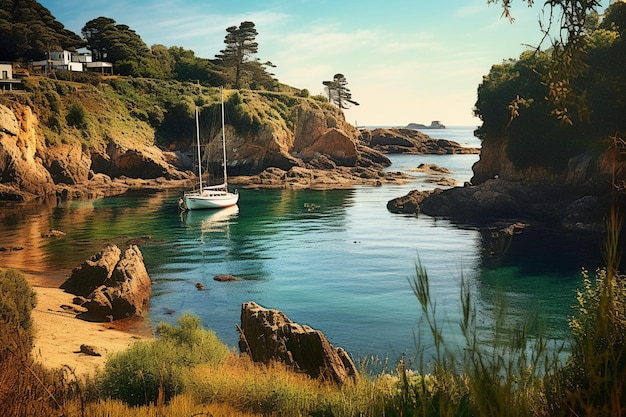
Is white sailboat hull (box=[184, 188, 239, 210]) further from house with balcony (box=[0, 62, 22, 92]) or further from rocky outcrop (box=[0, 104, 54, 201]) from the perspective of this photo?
house with balcony (box=[0, 62, 22, 92])

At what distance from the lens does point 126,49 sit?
99625mm

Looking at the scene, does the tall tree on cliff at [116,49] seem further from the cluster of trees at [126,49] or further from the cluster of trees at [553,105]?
the cluster of trees at [553,105]

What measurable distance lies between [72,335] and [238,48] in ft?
322

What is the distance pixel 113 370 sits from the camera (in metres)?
12.0

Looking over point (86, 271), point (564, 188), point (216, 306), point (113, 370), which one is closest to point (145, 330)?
point (216, 306)

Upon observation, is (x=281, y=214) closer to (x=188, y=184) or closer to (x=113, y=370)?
(x=188, y=184)

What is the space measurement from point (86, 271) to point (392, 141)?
418ft

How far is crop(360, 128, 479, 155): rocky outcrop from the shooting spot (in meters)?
147

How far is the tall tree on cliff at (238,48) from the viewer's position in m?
110

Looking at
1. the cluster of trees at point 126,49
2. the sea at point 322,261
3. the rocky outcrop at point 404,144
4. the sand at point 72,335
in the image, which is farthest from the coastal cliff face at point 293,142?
the sand at point 72,335

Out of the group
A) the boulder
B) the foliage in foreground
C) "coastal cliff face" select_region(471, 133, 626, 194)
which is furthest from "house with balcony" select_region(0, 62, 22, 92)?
the foliage in foreground

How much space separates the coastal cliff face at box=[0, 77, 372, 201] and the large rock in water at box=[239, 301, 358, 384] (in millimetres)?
52444

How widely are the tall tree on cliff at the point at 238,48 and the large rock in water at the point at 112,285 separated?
86.1 meters

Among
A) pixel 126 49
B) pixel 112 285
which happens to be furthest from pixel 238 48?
pixel 112 285
